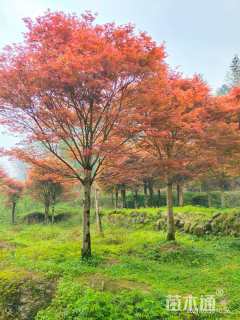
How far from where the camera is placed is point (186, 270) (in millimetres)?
9969

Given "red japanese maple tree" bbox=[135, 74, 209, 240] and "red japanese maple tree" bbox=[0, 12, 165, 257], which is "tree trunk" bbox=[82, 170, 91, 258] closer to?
"red japanese maple tree" bbox=[0, 12, 165, 257]

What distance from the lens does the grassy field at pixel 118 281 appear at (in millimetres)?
6379

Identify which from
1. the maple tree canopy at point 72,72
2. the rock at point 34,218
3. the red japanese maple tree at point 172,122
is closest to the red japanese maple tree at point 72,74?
the maple tree canopy at point 72,72

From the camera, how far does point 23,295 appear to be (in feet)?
24.3

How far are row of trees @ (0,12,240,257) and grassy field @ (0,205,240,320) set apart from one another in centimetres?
194

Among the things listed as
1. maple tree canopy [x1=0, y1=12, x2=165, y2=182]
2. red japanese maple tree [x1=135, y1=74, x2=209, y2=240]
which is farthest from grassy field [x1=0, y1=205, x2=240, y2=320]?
maple tree canopy [x1=0, y1=12, x2=165, y2=182]

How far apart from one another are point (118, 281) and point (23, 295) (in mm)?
2540

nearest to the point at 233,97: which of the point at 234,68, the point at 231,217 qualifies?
the point at 231,217

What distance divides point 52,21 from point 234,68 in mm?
55857

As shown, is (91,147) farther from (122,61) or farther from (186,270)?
(186,270)

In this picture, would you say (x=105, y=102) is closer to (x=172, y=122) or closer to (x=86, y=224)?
(x=172, y=122)

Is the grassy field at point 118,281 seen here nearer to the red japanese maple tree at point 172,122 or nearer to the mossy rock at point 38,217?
the red japanese maple tree at point 172,122

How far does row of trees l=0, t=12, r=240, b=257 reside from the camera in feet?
30.5

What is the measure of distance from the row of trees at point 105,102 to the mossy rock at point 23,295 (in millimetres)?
3449
